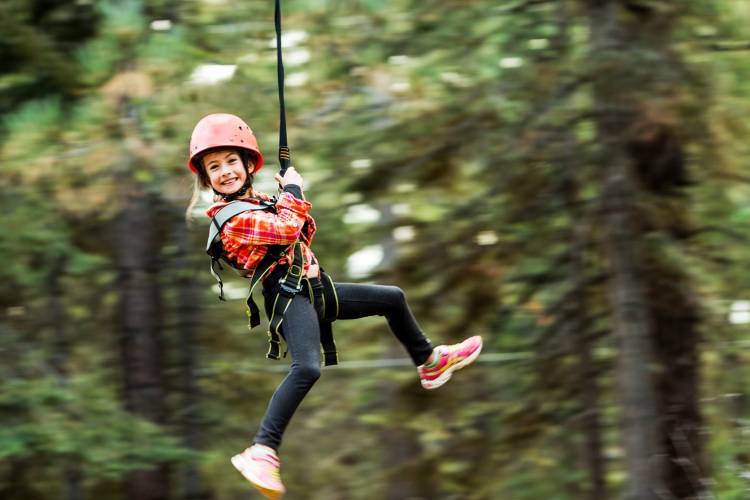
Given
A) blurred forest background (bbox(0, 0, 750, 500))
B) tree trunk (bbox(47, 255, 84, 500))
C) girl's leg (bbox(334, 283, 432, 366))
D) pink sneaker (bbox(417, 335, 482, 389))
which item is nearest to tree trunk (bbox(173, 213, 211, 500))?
blurred forest background (bbox(0, 0, 750, 500))

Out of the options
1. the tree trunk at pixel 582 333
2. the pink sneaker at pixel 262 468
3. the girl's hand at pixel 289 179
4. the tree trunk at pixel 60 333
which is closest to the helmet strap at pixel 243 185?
the girl's hand at pixel 289 179

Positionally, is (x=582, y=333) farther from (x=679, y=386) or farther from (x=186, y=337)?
(x=186, y=337)

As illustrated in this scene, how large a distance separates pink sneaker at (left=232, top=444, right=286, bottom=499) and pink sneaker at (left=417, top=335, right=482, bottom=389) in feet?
2.98

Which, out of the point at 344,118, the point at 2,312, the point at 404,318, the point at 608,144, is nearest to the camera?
the point at 404,318

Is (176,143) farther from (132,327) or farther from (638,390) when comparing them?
(638,390)

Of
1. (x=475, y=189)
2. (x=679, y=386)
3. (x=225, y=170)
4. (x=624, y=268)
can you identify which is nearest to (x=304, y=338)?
(x=225, y=170)

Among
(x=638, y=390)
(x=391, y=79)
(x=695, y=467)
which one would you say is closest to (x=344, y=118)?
(x=391, y=79)

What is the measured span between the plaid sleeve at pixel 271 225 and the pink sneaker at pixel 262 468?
81 cm

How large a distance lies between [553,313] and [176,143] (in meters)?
3.47

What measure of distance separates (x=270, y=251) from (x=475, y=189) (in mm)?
5849

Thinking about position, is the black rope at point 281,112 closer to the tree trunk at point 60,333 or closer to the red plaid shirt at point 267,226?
the red plaid shirt at point 267,226

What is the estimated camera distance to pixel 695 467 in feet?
30.2

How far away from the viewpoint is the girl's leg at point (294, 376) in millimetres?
4520

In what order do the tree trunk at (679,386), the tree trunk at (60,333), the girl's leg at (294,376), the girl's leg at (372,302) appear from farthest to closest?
the tree trunk at (60,333) < the tree trunk at (679,386) < the girl's leg at (372,302) < the girl's leg at (294,376)
